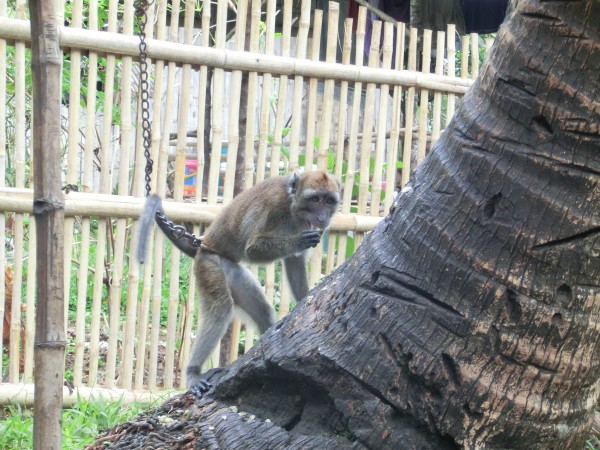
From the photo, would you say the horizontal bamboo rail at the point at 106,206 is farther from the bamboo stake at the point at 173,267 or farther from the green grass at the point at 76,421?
the green grass at the point at 76,421

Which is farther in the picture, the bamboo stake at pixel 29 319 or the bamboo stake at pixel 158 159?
the bamboo stake at pixel 158 159

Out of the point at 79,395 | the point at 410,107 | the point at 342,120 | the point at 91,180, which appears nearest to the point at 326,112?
the point at 342,120

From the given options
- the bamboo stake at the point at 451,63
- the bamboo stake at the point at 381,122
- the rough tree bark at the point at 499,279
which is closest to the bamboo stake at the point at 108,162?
the bamboo stake at the point at 381,122

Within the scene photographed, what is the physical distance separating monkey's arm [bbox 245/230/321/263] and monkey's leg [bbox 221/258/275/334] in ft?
0.64

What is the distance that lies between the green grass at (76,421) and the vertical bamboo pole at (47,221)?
8.77ft

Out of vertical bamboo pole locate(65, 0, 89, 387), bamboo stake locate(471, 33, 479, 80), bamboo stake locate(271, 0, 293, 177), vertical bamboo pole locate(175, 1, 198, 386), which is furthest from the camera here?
bamboo stake locate(471, 33, 479, 80)

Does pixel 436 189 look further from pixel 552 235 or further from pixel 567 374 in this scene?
pixel 567 374

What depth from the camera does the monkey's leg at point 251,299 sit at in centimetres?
623

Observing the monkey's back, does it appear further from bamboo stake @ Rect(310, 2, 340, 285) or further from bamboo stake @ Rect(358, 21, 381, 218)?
bamboo stake @ Rect(358, 21, 381, 218)

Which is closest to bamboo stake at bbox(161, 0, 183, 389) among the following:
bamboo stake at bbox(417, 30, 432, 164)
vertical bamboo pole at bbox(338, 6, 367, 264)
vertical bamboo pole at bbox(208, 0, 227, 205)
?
vertical bamboo pole at bbox(208, 0, 227, 205)

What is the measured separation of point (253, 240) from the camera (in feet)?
20.6

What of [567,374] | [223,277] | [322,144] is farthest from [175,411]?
[322,144]

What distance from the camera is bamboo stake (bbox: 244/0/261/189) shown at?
704 centimetres

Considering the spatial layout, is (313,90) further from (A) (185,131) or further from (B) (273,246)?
(B) (273,246)
